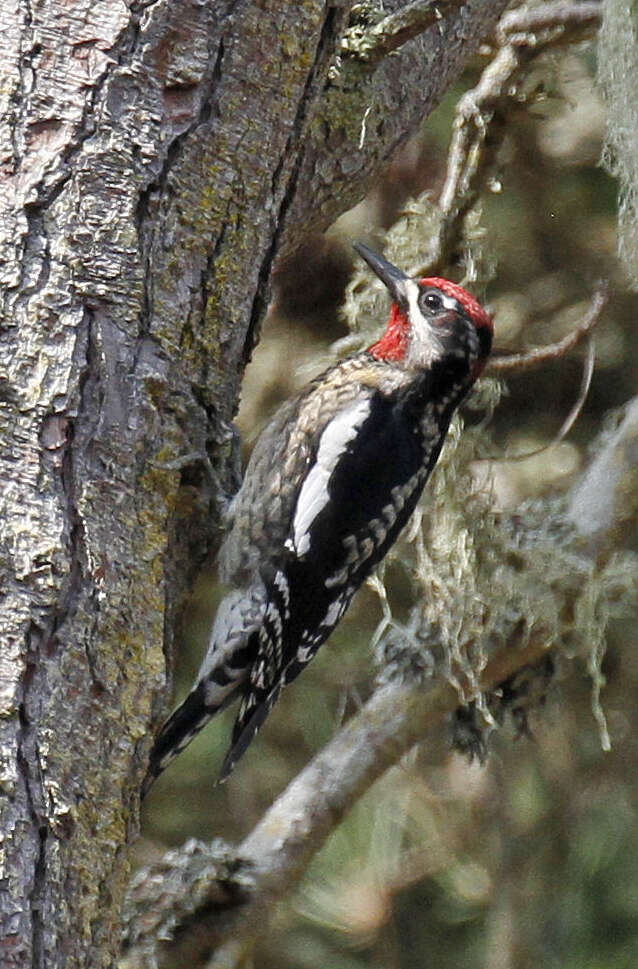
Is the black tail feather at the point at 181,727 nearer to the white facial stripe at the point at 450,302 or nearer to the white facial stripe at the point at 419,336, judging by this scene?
the white facial stripe at the point at 419,336

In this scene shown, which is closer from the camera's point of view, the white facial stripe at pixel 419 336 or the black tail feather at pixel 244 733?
the black tail feather at pixel 244 733

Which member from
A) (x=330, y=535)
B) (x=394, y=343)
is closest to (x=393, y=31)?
(x=394, y=343)

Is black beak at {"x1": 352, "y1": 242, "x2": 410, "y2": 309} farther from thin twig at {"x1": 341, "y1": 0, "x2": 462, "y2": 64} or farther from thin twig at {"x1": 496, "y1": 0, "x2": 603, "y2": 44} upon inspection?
thin twig at {"x1": 341, "y1": 0, "x2": 462, "y2": 64}

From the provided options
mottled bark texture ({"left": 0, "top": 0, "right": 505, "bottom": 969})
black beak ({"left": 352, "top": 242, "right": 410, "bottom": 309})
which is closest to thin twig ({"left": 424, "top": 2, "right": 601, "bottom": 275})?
black beak ({"left": 352, "top": 242, "right": 410, "bottom": 309})

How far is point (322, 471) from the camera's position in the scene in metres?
3.36

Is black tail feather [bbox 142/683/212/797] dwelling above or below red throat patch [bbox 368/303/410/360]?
below

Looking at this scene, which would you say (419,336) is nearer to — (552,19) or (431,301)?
(431,301)

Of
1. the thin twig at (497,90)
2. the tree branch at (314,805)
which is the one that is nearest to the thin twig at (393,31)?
the thin twig at (497,90)

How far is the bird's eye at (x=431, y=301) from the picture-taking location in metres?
3.47

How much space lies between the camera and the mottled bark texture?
6.74 ft

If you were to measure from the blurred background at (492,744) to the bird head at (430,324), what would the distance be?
0.53m

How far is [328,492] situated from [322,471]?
→ 0.18 feet

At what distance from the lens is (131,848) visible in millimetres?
2244

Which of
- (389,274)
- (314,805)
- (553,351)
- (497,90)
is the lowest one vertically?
(314,805)
